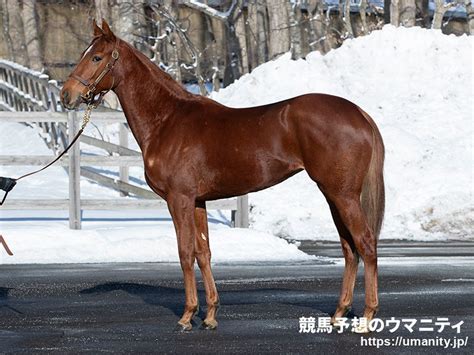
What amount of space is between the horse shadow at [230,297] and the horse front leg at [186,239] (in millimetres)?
717

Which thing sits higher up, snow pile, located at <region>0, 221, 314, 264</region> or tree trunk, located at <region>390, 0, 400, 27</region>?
tree trunk, located at <region>390, 0, 400, 27</region>

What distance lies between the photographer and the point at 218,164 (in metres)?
9.28

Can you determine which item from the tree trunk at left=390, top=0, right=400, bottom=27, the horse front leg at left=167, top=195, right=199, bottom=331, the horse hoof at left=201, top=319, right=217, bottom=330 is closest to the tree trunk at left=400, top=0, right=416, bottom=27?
the tree trunk at left=390, top=0, right=400, bottom=27

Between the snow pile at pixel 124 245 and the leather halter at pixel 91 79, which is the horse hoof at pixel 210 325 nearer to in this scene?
the leather halter at pixel 91 79

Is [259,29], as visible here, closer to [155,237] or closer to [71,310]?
[155,237]

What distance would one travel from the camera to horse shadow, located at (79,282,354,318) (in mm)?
10523

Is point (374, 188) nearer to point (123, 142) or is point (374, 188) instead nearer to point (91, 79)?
point (91, 79)

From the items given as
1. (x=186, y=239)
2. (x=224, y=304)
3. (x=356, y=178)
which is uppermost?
(x=356, y=178)

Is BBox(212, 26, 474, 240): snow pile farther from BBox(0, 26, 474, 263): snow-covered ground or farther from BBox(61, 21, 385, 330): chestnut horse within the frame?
BBox(61, 21, 385, 330): chestnut horse

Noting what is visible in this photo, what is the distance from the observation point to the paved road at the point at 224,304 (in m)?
8.80

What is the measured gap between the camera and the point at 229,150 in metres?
9.27

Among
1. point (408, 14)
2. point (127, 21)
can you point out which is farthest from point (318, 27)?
point (127, 21)

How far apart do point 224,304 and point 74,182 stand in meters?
A: 6.28

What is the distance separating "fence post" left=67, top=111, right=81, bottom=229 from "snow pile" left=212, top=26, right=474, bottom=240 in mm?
3140
